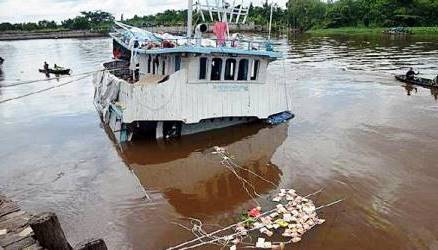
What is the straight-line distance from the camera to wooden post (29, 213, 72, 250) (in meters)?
7.70

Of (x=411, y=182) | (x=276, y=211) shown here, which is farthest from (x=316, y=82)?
(x=276, y=211)

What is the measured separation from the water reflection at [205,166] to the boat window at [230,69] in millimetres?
2597

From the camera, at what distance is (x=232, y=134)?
20234mm

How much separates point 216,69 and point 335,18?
8804cm

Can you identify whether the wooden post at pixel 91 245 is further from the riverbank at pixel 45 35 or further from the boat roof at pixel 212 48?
the riverbank at pixel 45 35

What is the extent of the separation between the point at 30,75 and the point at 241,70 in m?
33.5

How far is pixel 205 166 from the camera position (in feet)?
55.7

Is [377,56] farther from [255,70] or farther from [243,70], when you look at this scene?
[243,70]

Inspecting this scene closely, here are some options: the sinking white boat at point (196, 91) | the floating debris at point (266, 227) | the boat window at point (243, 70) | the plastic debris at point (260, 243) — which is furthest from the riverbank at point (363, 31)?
the plastic debris at point (260, 243)

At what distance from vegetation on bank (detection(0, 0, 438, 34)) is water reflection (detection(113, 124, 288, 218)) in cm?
6505

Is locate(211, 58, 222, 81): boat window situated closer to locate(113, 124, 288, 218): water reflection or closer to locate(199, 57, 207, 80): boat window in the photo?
locate(199, 57, 207, 80): boat window

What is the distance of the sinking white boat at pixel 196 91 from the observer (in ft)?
58.1

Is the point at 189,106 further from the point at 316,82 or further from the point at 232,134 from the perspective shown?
the point at 316,82

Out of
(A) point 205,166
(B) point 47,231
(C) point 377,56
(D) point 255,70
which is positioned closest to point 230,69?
(D) point 255,70
